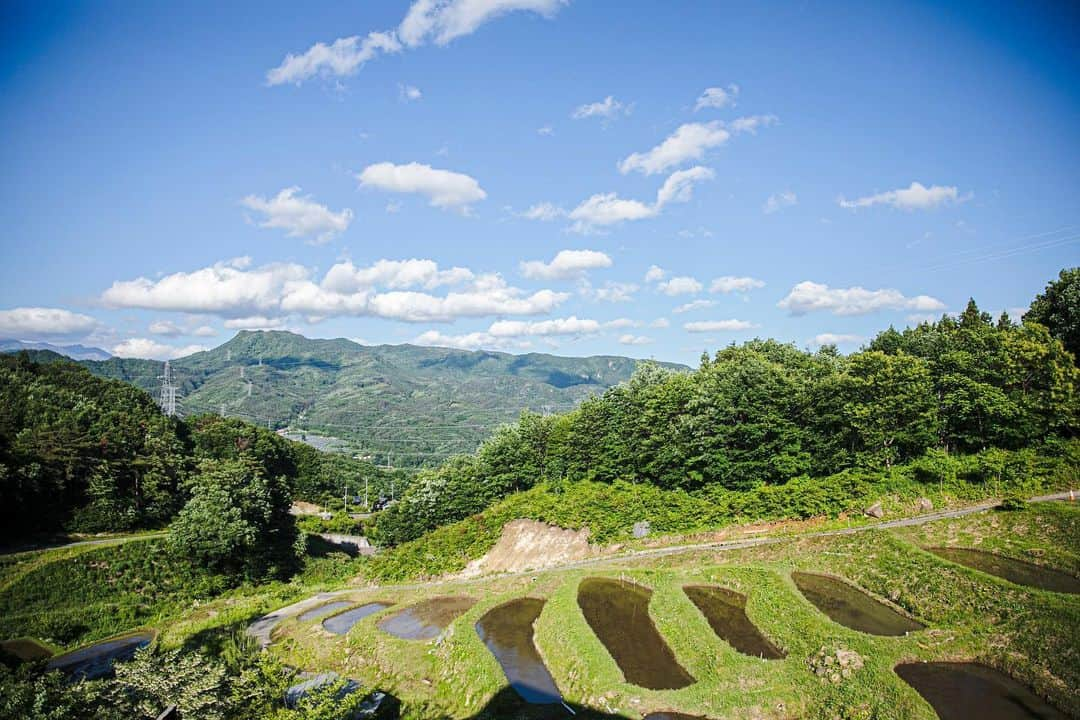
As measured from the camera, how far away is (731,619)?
29.6 m

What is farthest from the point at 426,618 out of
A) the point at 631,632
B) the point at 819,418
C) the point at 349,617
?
the point at 819,418

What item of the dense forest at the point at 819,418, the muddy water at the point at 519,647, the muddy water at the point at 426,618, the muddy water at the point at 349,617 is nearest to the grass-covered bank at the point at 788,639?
the muddy water at the point at 519,647

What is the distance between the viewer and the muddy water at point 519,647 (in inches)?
987

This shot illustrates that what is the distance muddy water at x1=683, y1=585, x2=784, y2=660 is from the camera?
25781 mm

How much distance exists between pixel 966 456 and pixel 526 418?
1837 inches

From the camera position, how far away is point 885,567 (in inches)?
1251

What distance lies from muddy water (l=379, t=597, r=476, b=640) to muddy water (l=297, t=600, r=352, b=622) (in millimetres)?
6904

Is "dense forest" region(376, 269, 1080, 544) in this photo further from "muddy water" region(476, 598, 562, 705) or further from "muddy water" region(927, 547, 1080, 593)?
"muddy water" region(476, 598, 562, 705)

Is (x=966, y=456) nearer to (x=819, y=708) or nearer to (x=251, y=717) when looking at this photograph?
(x=819, y=708)

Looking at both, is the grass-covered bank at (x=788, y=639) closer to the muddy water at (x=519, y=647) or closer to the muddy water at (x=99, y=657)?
the muddy water at (x=519, y=647)

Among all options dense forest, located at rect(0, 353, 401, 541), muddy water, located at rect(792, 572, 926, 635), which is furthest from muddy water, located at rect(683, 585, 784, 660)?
dense forest, located at rect(0, 353, 401, 541)

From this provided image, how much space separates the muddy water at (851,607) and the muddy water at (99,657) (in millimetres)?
42240

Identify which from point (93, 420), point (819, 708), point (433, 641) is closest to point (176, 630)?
point (433, 641)

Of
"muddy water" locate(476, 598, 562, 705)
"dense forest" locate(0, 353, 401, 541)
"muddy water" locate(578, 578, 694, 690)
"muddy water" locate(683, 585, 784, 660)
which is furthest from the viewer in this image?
"dense forest" locate(0, 353, 401, 541)
